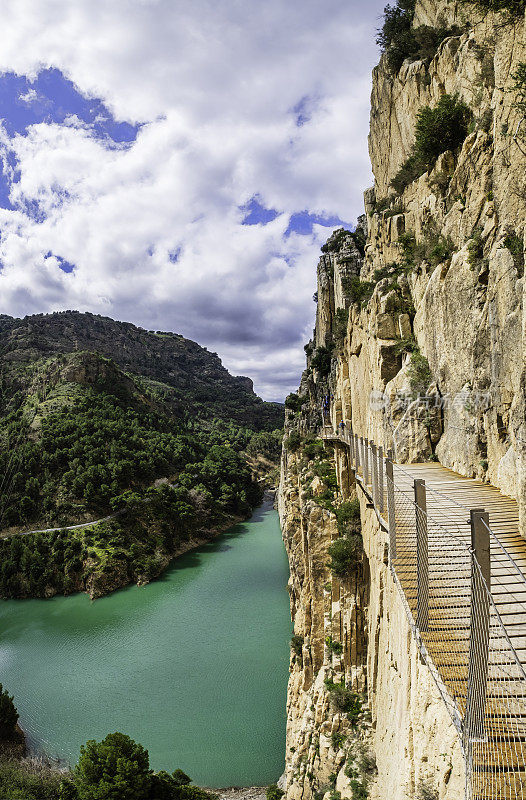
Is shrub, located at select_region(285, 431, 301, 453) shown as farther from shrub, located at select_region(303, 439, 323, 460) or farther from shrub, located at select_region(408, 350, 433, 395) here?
shrub, located at select_region(408, 350, 433, 395)

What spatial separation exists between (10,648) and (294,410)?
26.5m

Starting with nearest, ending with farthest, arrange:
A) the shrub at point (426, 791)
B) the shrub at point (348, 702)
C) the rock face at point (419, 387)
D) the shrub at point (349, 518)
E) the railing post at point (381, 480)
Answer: the shrub at point (426, 791), the rock face at point (419, 387), the railing post at point (381, 480), the shrub at point (348, 702), the shrub at point (349, 518)

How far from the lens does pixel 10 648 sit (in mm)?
25172

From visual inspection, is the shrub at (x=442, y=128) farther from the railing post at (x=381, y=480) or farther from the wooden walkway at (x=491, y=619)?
the wooden walkway at (x=491, y=619)

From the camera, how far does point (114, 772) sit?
42.5ft

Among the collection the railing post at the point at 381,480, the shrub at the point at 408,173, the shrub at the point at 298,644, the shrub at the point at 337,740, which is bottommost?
the shrub at the point at 298,644

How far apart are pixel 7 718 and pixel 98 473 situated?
88.1 feet

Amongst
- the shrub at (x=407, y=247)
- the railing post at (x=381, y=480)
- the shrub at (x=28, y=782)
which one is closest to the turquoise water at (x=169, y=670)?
Answer: the shrub at (x=28, y=782)

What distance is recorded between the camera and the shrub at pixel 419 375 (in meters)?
9.05

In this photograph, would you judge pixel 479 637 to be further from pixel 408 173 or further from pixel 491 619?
pixel 408 173

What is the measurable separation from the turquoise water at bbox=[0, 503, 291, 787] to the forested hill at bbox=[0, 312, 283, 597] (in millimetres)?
2846

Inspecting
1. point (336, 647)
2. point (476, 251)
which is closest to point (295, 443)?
point (336, 647)

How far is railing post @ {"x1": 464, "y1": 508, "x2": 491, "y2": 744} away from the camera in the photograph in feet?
8.80

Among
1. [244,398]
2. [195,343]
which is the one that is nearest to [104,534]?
[244,398]
